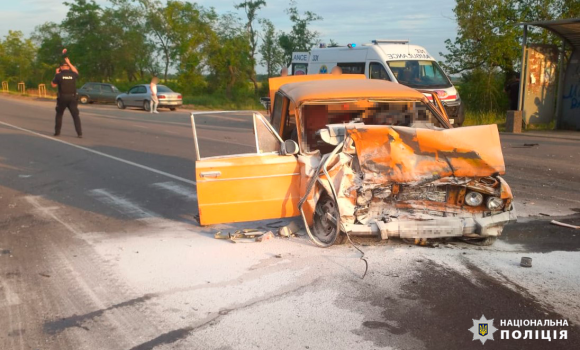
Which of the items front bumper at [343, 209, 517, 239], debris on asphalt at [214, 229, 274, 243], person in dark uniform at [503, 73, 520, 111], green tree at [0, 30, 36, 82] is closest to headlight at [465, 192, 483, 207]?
front bumper at [343, 209, 517, 239]

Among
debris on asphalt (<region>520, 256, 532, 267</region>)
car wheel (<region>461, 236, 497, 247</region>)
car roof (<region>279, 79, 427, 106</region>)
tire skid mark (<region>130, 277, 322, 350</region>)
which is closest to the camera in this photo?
tire skid mark (<region>130, 277, 322, 350</region>)

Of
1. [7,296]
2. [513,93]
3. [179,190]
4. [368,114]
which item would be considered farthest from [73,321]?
[513,93]

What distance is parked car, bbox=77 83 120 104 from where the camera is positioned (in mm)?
37844

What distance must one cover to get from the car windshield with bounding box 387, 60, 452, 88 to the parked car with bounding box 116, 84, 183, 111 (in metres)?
17.4

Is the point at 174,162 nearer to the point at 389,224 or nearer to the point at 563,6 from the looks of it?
the point at 389,224

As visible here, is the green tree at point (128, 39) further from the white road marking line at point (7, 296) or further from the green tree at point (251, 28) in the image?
the white road marking line at point (7, 296)

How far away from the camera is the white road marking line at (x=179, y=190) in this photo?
8695mm

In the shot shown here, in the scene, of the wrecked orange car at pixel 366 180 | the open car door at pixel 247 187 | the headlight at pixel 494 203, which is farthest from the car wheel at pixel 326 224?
the headlight at pixel 494 203

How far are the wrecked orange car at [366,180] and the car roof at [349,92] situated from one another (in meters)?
0.02

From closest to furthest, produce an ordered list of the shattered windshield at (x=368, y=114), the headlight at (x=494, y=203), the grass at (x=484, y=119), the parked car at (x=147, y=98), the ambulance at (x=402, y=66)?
1. the headlight at (x=494, y=203)
2. the shattered windshield at (x=368, y=114)
3. the ambulance at (x=402, y=66)
4. the grass at (x=484, y=119)
5. the parked car at (x=147, y=98)

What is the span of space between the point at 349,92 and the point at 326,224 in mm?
1570

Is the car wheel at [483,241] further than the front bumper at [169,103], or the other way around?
the front bumper at [169,103]

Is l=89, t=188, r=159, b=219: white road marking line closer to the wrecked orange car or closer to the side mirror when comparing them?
the wrecked orange car

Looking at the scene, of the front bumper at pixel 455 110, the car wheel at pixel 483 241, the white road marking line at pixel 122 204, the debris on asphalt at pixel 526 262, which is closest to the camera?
the debris on asphalt at pixel 526 262
